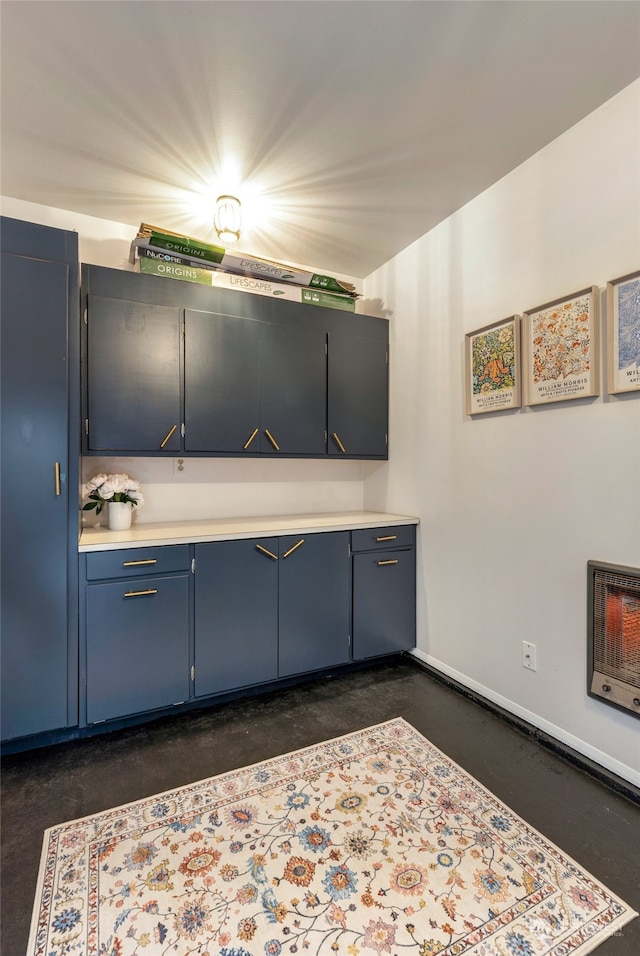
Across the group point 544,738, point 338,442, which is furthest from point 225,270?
point 544,738

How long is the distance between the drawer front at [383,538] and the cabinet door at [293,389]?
58cm

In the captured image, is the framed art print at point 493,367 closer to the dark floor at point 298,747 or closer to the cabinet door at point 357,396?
the cabinet door at point 357,396

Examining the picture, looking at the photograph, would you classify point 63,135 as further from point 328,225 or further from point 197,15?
point 328,225

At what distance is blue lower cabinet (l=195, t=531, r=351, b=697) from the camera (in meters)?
2.16

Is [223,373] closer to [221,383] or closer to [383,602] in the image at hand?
[221,383]

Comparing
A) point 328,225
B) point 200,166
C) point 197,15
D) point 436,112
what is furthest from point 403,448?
point 197,15

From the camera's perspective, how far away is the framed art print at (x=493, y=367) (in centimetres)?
206

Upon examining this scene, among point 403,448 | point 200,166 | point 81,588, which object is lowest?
point 81,588

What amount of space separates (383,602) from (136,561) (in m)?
1.45

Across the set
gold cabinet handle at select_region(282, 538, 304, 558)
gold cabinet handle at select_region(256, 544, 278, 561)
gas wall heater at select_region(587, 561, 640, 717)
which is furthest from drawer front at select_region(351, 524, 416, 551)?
gas wall heater at select_region(587, 561, 640, 717)

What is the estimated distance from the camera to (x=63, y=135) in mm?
1824

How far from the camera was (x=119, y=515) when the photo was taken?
2270 mm

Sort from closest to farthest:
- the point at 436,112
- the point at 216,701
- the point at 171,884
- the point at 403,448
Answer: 1. the point at 171,884
2. the point at 436,112
3. the point at 216,701
4. the point at 403,448

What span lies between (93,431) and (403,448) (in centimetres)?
183
